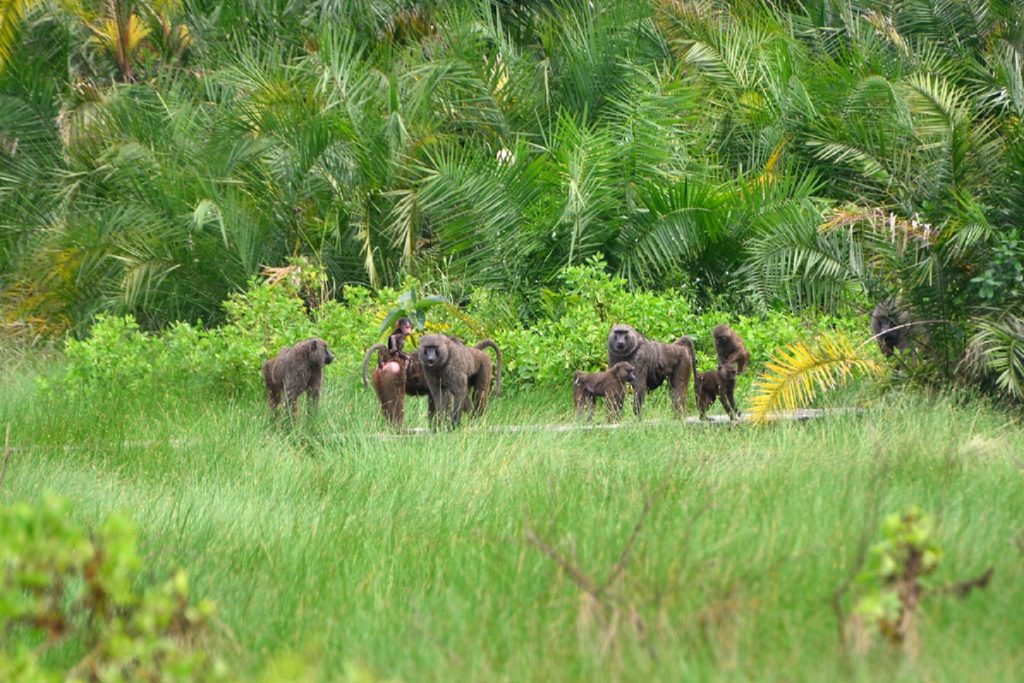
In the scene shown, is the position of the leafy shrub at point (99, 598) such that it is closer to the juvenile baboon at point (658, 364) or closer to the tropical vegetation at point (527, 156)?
the juvenile baboon at point (658, 364)

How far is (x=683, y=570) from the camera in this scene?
4.34 meters

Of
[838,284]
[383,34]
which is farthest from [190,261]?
[838,284]

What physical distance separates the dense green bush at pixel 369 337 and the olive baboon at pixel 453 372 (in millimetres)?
1423

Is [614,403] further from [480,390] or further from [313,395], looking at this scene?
[313,395]

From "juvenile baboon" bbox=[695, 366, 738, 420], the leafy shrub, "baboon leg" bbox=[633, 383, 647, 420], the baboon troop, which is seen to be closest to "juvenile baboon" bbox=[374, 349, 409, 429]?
the baboon troop

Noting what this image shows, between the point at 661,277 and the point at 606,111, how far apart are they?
7.83 feet

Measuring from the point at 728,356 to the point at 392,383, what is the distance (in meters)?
1.99

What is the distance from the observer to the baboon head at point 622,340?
7.89 metres

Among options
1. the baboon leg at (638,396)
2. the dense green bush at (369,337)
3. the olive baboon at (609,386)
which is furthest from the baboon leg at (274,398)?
the baboon leg at (638,396)

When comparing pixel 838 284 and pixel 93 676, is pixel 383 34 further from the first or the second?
pixel 93 676

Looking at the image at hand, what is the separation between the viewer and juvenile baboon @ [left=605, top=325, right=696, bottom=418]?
319 inches

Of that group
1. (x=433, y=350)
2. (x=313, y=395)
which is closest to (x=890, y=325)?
(x=433, y=350)

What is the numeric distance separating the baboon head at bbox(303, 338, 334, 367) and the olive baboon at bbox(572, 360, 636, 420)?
61.2 inches

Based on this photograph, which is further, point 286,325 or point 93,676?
point 286,325
